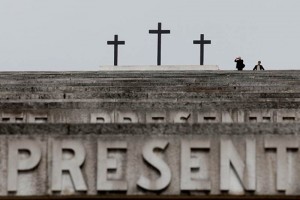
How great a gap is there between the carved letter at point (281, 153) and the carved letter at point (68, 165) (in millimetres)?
1437

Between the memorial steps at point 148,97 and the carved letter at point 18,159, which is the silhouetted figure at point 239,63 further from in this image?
the carved letter at point 18,159

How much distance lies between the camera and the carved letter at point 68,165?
797 centimetres

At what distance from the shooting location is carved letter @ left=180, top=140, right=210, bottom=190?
7946 mm

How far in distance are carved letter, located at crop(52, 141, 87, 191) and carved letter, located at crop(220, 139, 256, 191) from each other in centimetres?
107

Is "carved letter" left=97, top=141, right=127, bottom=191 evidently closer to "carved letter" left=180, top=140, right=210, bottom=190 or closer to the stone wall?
the stone wall

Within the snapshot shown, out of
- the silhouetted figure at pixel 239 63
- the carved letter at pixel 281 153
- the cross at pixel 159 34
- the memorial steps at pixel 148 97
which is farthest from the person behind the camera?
the cross at pixel 159 34

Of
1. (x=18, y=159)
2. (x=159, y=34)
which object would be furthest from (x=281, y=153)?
(x=159, y=34)

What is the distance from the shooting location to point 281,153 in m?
7.98

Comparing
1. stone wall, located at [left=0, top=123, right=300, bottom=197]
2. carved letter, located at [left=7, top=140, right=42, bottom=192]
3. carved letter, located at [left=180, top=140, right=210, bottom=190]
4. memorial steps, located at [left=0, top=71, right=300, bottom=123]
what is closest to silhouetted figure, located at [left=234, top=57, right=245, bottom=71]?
memorial steps, located at [left=0, top=71, right=300, bottom=123]

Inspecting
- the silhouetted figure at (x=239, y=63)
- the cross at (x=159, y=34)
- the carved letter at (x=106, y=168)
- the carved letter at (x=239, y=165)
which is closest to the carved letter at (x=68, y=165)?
the carved letter at (x=106, y=168)

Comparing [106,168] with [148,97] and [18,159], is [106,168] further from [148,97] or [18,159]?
[148,97]

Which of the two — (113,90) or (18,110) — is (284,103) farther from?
(113,90)

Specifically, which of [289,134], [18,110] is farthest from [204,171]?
[18,110]

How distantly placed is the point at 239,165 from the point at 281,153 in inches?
13.2
